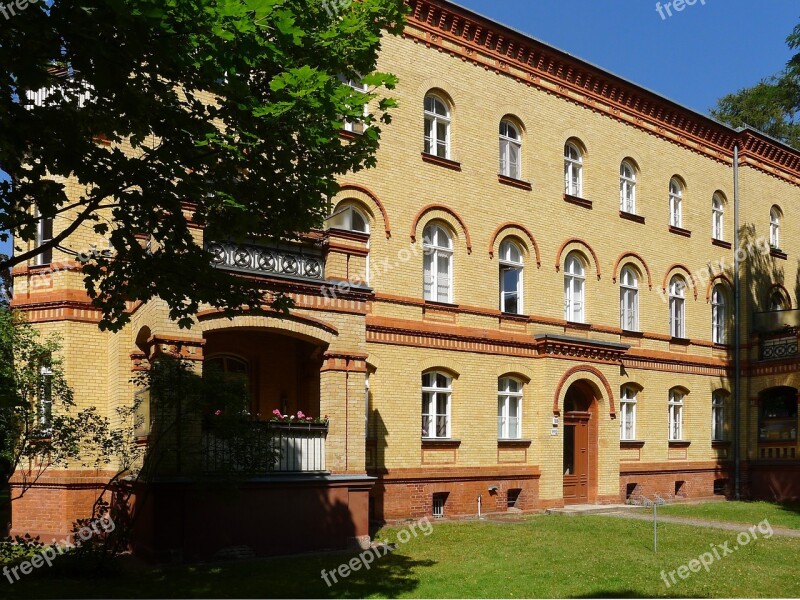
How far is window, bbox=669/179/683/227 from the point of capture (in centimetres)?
2670

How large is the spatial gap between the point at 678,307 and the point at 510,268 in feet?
26.5

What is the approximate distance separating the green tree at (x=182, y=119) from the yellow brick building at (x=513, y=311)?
3.19 m

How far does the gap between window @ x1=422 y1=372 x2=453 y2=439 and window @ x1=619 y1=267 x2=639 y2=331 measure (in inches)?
291

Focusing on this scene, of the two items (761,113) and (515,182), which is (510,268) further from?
(761,113)

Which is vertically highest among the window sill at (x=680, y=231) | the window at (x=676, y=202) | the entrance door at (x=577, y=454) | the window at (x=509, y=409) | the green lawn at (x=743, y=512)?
the window at (x=676, y=202)

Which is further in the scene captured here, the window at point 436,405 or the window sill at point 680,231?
the window sill at point 680,231

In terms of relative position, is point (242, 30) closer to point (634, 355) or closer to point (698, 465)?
point (634, 355)

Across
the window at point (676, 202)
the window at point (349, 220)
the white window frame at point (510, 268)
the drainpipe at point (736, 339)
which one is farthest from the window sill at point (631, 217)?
the window at point (349, 220)

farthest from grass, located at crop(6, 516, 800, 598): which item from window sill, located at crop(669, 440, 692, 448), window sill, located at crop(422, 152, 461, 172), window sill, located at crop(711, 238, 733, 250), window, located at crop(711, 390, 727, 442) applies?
window sill, located at crop(711, 238, 733, 250)

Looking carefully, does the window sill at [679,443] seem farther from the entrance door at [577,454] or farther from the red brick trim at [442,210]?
the red brick trim at [442,210]

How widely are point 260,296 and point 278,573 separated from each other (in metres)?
4.21

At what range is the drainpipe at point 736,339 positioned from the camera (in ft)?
89.1

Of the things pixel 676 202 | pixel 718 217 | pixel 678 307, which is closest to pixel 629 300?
pixel 678 307

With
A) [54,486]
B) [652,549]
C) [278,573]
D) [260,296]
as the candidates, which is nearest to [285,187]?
[260,296]
